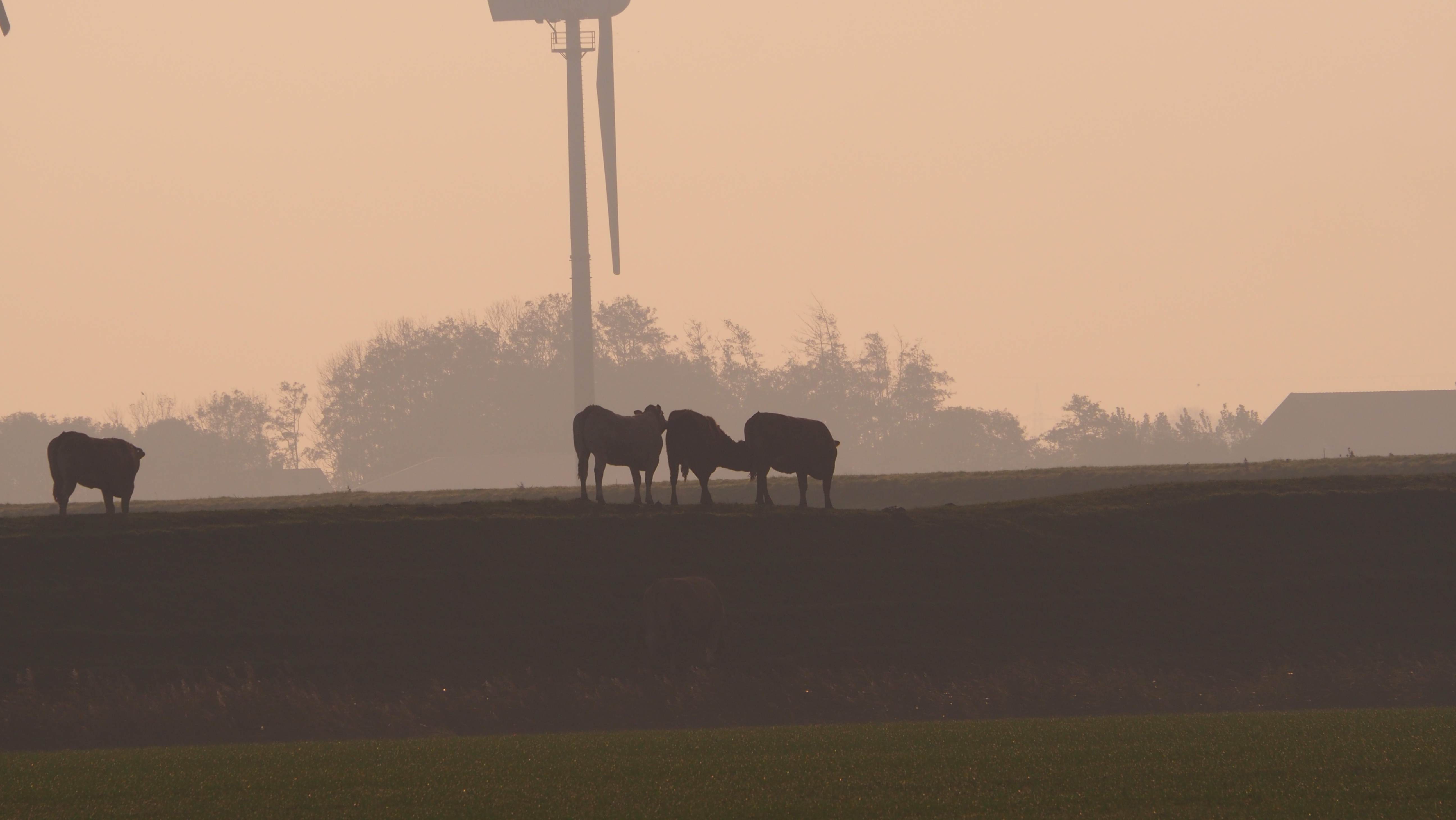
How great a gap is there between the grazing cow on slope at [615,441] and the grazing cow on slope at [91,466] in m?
10.1

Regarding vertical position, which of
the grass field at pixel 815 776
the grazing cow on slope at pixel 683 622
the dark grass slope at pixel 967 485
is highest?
the dark grass slope at pixel 967 485

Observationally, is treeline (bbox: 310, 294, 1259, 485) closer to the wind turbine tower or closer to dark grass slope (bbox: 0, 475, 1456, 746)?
the wind turbine tower

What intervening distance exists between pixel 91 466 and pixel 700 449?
552 inches

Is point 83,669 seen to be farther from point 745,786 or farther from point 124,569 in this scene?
point 745,786

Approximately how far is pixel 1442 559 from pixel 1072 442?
14553 centimetres

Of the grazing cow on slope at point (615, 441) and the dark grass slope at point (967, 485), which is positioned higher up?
the grazing cow on slope at point (615, 441)

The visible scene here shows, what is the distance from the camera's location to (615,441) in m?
36.9

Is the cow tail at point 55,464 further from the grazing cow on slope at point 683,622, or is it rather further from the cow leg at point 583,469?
the grazing cow on slope at point 683,622

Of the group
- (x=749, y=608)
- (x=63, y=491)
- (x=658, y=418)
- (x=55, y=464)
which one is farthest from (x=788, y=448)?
(x=55, y=464)

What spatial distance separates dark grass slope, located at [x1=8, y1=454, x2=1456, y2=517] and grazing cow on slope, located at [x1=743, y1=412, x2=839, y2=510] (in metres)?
14.1

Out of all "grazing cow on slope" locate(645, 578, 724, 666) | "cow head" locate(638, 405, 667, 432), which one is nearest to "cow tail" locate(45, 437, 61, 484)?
"cow head" locate(638, 405, 667, 432)

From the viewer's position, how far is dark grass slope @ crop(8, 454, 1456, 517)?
2170 inches

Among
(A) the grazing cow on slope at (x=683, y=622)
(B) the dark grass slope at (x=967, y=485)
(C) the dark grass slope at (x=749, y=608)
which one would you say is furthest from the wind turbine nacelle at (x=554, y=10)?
(A) the grazing cow on slope at (x=683, y=622)

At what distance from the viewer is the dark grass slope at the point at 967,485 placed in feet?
181
